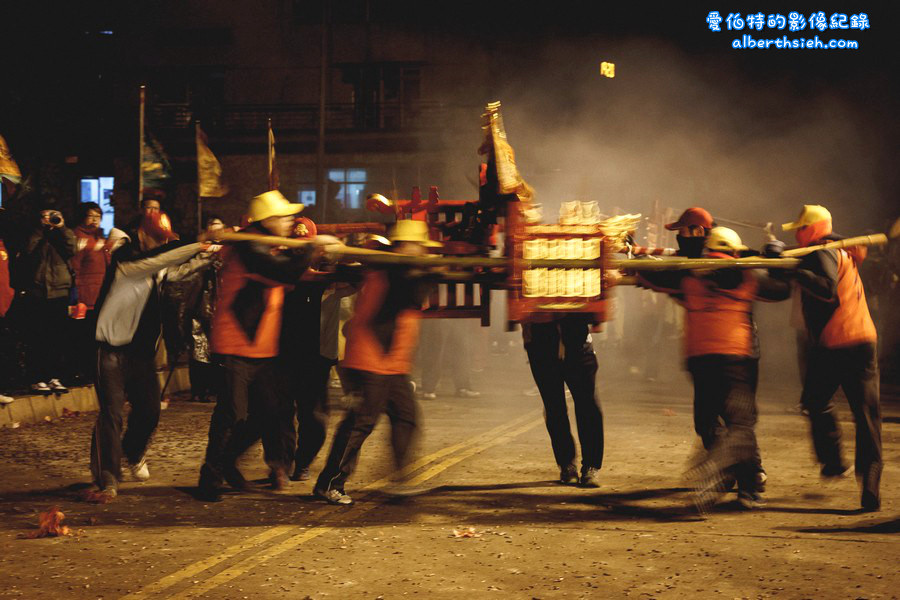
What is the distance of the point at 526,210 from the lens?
6758mm

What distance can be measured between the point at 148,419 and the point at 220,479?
0.77 metres

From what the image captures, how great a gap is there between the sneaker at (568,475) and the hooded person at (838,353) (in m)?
1.61

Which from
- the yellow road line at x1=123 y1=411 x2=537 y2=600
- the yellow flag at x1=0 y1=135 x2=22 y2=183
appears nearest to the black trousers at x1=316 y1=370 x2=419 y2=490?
the yellow road line at x1=123 y1=411 x2=537 y2=600

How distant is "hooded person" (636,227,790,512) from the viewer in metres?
6.47

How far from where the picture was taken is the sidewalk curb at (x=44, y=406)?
10375 mm

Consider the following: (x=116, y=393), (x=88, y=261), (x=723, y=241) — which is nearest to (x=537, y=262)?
(x=723, y=241)

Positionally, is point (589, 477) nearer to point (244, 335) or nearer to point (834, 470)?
point (834, 470)

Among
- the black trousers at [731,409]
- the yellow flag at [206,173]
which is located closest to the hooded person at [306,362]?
the black trousers at [731,409]

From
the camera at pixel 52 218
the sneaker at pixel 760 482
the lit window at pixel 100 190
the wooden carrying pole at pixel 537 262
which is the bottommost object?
the sneaker at pixel 760 482

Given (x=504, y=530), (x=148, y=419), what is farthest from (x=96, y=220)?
(x=504, y=530)

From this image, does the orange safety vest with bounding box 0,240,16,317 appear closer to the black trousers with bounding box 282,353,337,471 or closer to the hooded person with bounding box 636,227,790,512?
the black trousers with bounding box 282,353,337,471

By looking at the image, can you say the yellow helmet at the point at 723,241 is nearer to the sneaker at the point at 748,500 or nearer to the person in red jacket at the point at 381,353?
the sneaker at the point at 748,500

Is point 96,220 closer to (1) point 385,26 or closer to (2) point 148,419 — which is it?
(2) point 148,419

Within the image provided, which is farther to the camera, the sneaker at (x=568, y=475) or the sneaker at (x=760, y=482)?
the sneaker at (x=568, y=475)
